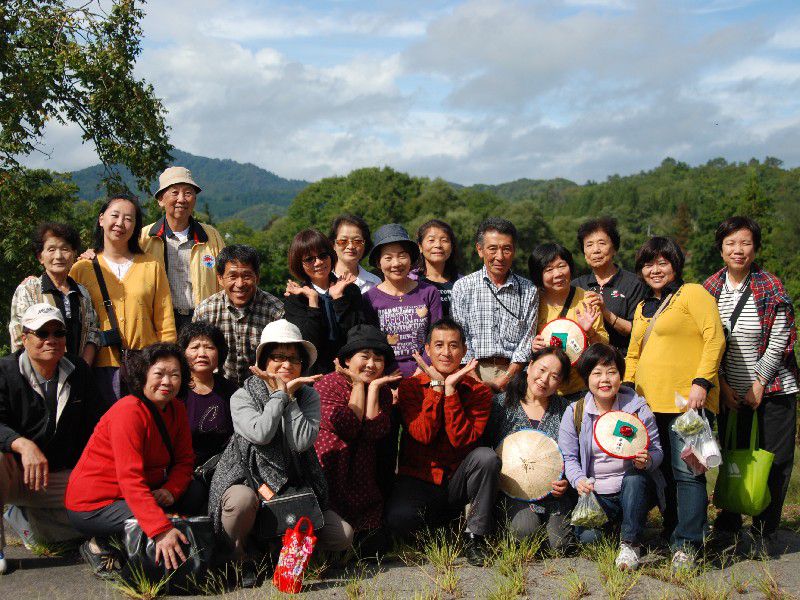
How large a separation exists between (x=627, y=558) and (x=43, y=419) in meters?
4.24

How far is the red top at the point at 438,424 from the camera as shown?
5.37m

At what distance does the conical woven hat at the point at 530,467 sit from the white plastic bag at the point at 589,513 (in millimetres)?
280

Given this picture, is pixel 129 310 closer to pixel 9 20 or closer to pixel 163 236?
pixel 163 236

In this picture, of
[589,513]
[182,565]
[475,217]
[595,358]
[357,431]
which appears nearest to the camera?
[182,565]

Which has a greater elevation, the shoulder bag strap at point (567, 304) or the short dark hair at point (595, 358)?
the shoulder bag strap at point (567, 304)

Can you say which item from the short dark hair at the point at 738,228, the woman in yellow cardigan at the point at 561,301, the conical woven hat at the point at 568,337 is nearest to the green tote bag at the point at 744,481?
the woman in yellow cardigan at the point at 561,301

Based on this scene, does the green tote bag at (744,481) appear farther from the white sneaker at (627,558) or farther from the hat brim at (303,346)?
the hat brim at (303,346)

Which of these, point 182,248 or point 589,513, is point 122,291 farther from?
point 589,513

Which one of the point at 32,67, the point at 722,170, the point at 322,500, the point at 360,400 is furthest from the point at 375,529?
the point at 722,170

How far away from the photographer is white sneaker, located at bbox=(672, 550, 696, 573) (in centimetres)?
505

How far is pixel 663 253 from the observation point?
240 inches

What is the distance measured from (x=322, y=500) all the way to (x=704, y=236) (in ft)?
241

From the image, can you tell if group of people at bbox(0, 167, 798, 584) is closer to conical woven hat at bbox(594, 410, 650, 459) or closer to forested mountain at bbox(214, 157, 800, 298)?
conical woven hat at bbox(594, 410, 650, 459)

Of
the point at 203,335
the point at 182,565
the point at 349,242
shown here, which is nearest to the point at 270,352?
the point at 203,335
